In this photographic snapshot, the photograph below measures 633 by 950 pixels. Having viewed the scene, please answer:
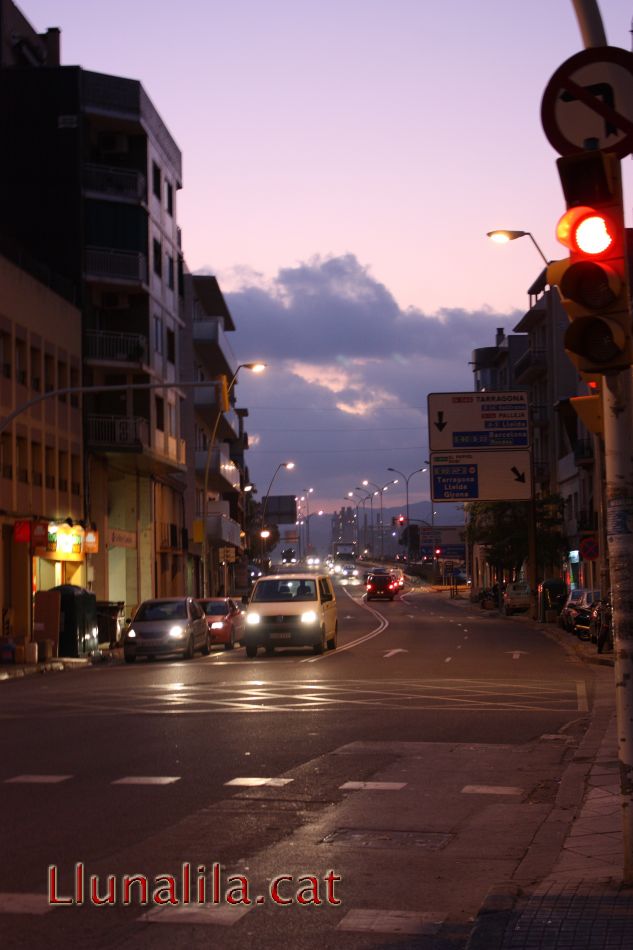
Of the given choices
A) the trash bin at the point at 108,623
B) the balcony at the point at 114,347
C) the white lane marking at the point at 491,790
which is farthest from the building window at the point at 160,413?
the white lane marking at the point at 491,790

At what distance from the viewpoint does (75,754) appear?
548 inches

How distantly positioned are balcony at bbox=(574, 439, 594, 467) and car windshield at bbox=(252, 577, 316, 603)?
3871 centimetres

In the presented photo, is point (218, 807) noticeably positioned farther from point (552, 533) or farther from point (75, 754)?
point (552, 533)

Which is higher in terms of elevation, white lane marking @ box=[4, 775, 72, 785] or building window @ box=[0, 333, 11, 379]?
building window @ box=[0, 333, 11, 379]

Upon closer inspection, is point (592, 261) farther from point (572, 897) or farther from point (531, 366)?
point (531, 366)

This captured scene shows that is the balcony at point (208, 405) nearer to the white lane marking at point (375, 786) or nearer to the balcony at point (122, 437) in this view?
the balcony at point (122, 437)

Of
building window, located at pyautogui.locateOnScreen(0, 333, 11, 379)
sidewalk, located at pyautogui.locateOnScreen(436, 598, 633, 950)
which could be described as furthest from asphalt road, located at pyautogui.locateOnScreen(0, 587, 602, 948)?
building window, located at pyautogui.locateOnScreen(0, 333, 11, 379)

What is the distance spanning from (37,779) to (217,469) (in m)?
59.5

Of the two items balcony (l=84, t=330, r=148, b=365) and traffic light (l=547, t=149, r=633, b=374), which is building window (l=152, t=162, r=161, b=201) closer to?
balcony (l=84, t=330, r=148, b=365)

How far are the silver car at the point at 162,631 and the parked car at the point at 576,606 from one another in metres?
11.7

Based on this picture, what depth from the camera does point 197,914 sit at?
7.05 meters

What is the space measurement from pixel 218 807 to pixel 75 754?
12.5 ft

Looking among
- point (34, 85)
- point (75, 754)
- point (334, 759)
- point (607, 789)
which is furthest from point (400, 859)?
point (34, 85)

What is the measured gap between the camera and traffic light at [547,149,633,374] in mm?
6781
